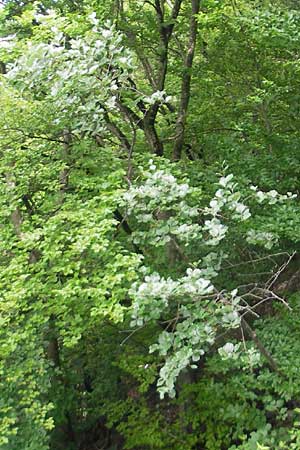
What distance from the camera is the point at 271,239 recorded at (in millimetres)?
3893

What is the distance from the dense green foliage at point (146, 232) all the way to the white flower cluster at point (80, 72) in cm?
2

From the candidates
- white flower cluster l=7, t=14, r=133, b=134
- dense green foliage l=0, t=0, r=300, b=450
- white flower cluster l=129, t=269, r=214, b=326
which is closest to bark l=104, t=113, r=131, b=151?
dense green foliage l=0, t=0, r=300, b=450

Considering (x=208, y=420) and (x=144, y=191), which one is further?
(x=208, y=420)

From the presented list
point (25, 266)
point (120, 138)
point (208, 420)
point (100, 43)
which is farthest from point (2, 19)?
point (208, 420)

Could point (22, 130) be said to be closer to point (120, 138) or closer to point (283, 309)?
point (120, 138)

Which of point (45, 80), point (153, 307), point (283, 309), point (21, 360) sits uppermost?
point (45, 80)

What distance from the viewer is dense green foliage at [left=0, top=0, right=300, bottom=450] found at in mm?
3543

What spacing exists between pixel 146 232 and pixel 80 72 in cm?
136

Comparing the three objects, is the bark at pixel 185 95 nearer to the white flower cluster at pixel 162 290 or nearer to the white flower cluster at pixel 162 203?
the white flower cluster at pixel 162 203

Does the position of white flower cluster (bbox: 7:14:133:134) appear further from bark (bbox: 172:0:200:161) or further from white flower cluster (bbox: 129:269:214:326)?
bark (bbox: 172:0:200:161)

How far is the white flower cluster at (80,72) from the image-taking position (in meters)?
3.86

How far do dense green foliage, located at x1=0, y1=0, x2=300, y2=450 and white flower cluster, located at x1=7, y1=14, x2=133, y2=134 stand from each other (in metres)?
0.02

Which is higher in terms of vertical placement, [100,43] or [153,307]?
[100,43]

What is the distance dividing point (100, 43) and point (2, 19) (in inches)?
103
